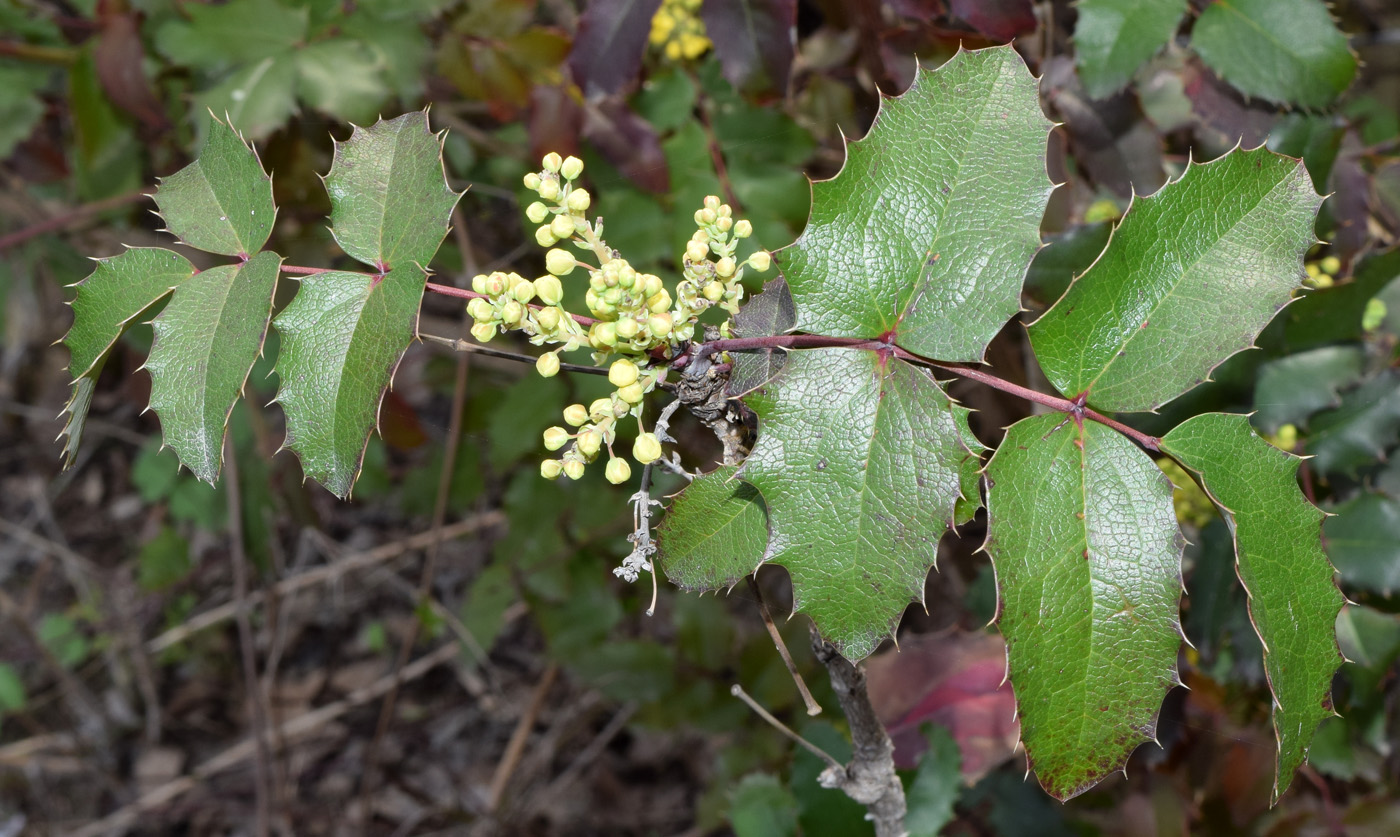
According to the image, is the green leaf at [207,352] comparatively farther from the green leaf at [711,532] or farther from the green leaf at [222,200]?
the green leaf at [711,532]

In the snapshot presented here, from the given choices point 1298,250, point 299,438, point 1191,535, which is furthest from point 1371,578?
point 299,438

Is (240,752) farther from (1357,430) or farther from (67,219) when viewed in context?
(1357,430)

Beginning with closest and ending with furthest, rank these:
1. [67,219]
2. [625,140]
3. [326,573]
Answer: [625,140], [67,219], [326,573]

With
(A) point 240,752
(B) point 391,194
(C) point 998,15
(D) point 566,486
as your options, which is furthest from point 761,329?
(A) point 240,752

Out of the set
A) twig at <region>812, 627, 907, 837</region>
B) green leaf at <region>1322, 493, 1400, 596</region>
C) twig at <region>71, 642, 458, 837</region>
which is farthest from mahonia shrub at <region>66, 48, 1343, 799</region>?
twig at <region>71, 642, 458, 837</region>

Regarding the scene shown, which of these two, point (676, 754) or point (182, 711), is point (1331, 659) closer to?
point (676, 754)
